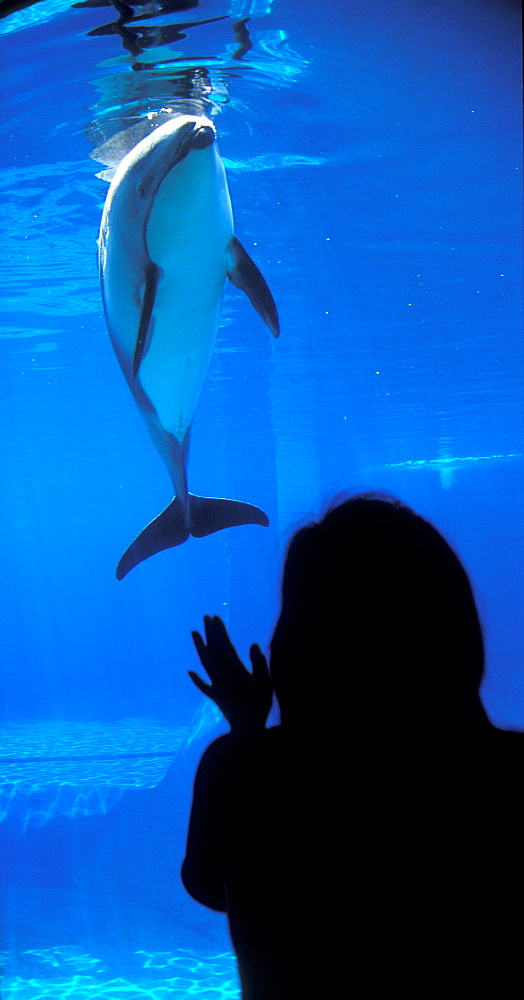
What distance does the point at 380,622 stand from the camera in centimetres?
217

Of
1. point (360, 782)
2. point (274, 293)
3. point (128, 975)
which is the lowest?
point (128, 975)

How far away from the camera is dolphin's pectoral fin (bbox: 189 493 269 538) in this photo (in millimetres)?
5586

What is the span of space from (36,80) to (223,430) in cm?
2032

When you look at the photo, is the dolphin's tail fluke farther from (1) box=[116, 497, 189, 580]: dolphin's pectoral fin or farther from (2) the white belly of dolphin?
(2) the white belly of dolphin

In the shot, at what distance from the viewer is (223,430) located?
90.6 ft

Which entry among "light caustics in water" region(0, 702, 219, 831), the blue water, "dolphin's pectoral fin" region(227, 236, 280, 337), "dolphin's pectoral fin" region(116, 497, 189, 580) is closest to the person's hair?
the blue water

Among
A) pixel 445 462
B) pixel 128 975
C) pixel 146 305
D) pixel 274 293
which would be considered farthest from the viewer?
pixel 445 462

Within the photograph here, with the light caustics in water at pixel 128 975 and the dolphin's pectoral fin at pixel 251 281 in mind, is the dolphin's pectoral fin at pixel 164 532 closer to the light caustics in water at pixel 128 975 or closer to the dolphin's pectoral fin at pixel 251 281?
the dolphin's pectoral fin at pixel 251 281

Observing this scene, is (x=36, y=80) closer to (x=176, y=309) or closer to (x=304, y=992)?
(x=176, y=309)

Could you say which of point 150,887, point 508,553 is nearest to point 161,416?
point 150,887

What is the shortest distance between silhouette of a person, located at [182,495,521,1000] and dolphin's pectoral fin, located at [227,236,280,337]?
123 inches

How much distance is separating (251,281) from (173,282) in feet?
1.97

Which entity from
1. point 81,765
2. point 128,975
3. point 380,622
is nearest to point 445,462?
point 81,765

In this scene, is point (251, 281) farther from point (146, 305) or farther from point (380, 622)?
point (380, 622)
